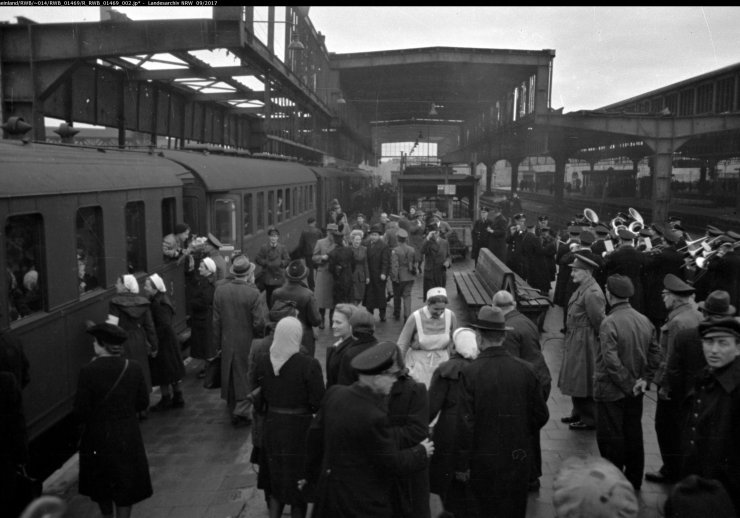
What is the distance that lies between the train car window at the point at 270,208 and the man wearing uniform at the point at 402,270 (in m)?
4.35

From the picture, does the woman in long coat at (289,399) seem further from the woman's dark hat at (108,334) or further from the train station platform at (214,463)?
the woman's dark hat at (108,334)

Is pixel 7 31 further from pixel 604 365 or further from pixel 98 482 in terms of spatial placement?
pixel 604 365

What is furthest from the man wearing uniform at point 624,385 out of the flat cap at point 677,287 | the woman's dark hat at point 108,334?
the woman's dark hat at point 108,334

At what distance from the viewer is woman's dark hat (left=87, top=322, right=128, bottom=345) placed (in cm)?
468

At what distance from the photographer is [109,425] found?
15.3 feet

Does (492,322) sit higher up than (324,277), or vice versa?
(492,322)

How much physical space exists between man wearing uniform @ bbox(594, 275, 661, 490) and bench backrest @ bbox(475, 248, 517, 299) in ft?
12.8

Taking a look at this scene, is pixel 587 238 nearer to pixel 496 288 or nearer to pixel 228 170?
pixel 496 288

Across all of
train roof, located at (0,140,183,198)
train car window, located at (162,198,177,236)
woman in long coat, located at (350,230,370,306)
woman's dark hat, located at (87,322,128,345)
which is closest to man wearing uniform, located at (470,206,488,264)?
woman in long coat, located at (350,230,370,306)

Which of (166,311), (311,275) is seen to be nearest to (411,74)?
(311,275)

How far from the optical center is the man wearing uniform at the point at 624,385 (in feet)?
18.1

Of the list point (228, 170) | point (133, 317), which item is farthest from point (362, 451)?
point (228, 170)

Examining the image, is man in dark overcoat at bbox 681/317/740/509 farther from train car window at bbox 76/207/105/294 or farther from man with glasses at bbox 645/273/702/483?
train car window at bbox 76/207/105/294

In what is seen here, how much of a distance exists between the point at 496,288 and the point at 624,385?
5.26m
